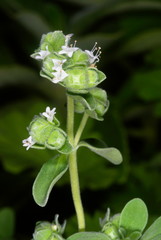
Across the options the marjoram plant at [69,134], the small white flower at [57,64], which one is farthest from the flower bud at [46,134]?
the small white flower at [57,64]

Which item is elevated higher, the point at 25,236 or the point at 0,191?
the point at 0,191

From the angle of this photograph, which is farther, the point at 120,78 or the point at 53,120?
the point at 120,78

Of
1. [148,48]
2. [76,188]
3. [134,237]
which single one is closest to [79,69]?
[76,188]

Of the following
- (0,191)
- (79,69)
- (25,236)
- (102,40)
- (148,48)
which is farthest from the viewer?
(148,48)

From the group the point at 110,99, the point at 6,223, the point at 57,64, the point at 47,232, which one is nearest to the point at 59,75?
the point at 57,64

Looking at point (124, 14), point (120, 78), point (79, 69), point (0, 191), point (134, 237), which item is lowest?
point (134, 237)

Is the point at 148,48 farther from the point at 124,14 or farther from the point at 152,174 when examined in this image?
the point at 152,174

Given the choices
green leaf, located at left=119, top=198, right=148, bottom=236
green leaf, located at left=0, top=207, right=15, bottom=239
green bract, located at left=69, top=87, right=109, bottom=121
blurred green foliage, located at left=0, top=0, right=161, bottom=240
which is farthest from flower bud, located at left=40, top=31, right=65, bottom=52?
blurred green foliage, located at left=0, top=0, right=161, bottom=240
